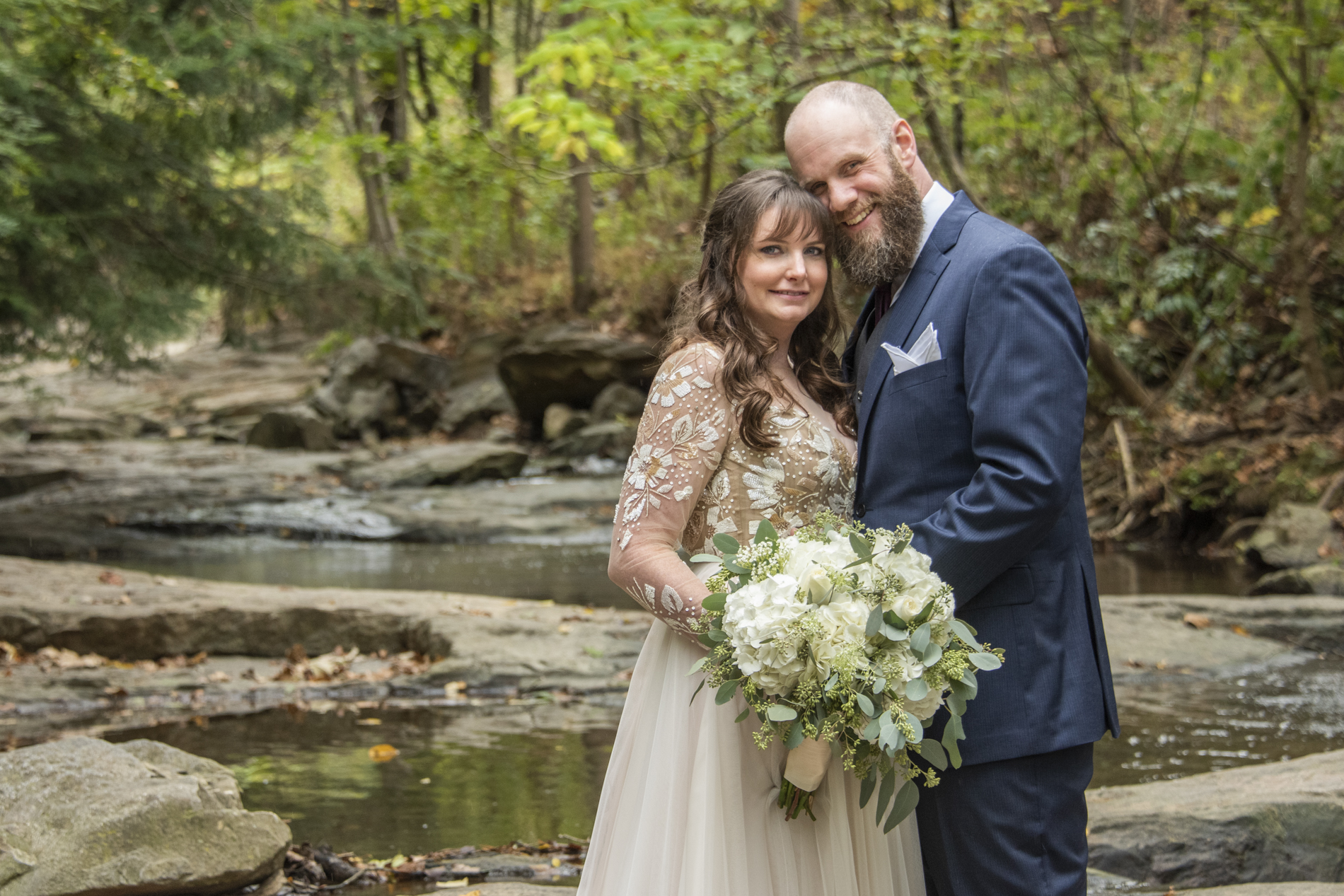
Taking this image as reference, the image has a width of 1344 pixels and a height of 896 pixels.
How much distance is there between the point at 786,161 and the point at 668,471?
251 inches

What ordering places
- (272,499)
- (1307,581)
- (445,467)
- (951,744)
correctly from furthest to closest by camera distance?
(445,467)
(272,499)
(1307,581)
(951,744)

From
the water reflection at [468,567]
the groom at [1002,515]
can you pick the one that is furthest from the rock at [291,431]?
the groom at [1002,515]

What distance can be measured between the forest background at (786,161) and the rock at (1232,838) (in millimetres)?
5053

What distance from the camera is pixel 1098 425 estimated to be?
12.6m

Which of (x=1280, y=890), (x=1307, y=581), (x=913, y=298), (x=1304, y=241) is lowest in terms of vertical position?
(x=1307, y=581)

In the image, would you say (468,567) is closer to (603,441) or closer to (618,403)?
(603,441)

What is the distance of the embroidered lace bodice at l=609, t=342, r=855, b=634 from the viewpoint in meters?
2.44

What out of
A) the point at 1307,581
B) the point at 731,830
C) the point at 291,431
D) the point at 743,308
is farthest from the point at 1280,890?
the point at 291,431

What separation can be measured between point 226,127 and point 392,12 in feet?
25.9

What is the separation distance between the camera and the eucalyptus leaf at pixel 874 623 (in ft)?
6.44

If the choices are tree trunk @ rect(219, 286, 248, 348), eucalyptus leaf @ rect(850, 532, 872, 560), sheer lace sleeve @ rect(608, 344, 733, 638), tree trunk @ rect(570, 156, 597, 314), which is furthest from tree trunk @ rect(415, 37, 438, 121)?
eucalyptus leaf @ rect(850, 532, 872, 560)

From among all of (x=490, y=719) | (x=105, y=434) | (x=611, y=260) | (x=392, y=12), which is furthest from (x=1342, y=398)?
(x=105, y=434)

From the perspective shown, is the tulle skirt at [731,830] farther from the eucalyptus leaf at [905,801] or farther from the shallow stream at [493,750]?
the shallow stream at [493,750]

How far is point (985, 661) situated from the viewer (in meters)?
2.01
